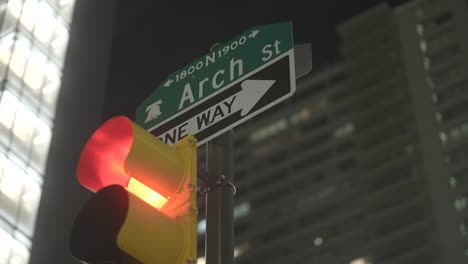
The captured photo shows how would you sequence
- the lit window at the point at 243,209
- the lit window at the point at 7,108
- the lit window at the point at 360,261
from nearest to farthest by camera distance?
the lit window at the point at 7,108
the lit window at the point at 360,261
the lit window at the point at 243,209

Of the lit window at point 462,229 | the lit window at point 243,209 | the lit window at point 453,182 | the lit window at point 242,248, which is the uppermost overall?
the lit window at point 243,209

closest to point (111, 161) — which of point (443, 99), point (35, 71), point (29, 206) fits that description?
point (29, 206)

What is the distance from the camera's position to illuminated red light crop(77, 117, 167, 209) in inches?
125

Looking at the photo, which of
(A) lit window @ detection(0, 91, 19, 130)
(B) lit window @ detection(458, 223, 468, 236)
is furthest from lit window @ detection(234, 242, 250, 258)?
(A) lit window @ detection(0, 91, 19, 130)

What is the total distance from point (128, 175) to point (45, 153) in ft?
133

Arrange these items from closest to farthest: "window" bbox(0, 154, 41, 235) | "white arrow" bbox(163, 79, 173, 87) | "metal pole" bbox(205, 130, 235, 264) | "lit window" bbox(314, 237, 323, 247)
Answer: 1. "metal pole" bbox(205, 130, 235, 264)
2. "white arrow" bbox(163, 79, 173, 87)
3. "window" bbox(0, 154, 41, 235)
4. "lit window" bbox(314, 237, 323, 247)

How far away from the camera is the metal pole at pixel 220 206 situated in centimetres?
342

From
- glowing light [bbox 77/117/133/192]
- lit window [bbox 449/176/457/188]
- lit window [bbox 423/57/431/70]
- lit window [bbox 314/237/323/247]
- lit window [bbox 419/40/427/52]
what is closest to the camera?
glowing light [bbox 77/117/133/192]

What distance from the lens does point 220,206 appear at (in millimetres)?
3592

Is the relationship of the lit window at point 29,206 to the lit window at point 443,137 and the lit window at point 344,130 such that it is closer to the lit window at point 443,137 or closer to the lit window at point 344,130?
the lit window at point 443,137

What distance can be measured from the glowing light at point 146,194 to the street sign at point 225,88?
26.5 inches

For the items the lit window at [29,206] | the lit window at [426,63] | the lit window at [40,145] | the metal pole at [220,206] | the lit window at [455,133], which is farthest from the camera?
the lit window at [426,63]

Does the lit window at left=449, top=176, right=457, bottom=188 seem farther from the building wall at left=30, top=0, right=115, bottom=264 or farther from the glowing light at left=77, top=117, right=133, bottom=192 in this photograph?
the glowing light at left=77, top=117, right=133, bottom=192

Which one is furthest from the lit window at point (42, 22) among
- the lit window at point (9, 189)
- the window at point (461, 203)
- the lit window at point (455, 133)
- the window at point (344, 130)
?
the window at point (344, 130)
